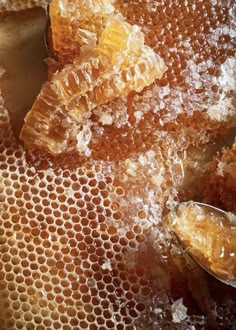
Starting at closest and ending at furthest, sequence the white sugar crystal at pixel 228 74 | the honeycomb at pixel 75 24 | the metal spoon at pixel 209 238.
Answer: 1. the metal spoon at pixel 209 238
2. the honeycomb at pixel 75 24
3. the white sugar crystal at pixel 228 74

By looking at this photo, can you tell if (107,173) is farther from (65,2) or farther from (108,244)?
(65,2)

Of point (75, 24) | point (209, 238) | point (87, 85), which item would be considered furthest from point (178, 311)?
point (75, 24)

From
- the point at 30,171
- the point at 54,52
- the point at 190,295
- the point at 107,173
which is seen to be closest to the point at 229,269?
the point at 190,295

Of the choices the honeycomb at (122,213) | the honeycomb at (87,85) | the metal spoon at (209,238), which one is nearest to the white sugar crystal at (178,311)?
the honeycomb at (122,213)

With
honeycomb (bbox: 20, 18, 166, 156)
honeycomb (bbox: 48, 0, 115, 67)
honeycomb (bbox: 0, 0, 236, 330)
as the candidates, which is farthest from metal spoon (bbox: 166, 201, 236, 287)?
honeycomb (bbox: 48, 0, 115, 67)

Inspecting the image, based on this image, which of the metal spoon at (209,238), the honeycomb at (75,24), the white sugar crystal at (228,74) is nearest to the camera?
the metal spoon at (209,238)

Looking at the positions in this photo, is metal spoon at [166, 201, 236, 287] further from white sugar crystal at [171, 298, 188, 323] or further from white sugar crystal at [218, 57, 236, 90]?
white sugar crystal at [218, 57, 236, 90]

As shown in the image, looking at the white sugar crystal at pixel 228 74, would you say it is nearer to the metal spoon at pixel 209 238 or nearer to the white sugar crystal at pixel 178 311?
the metal spoon at pixel 209 238
